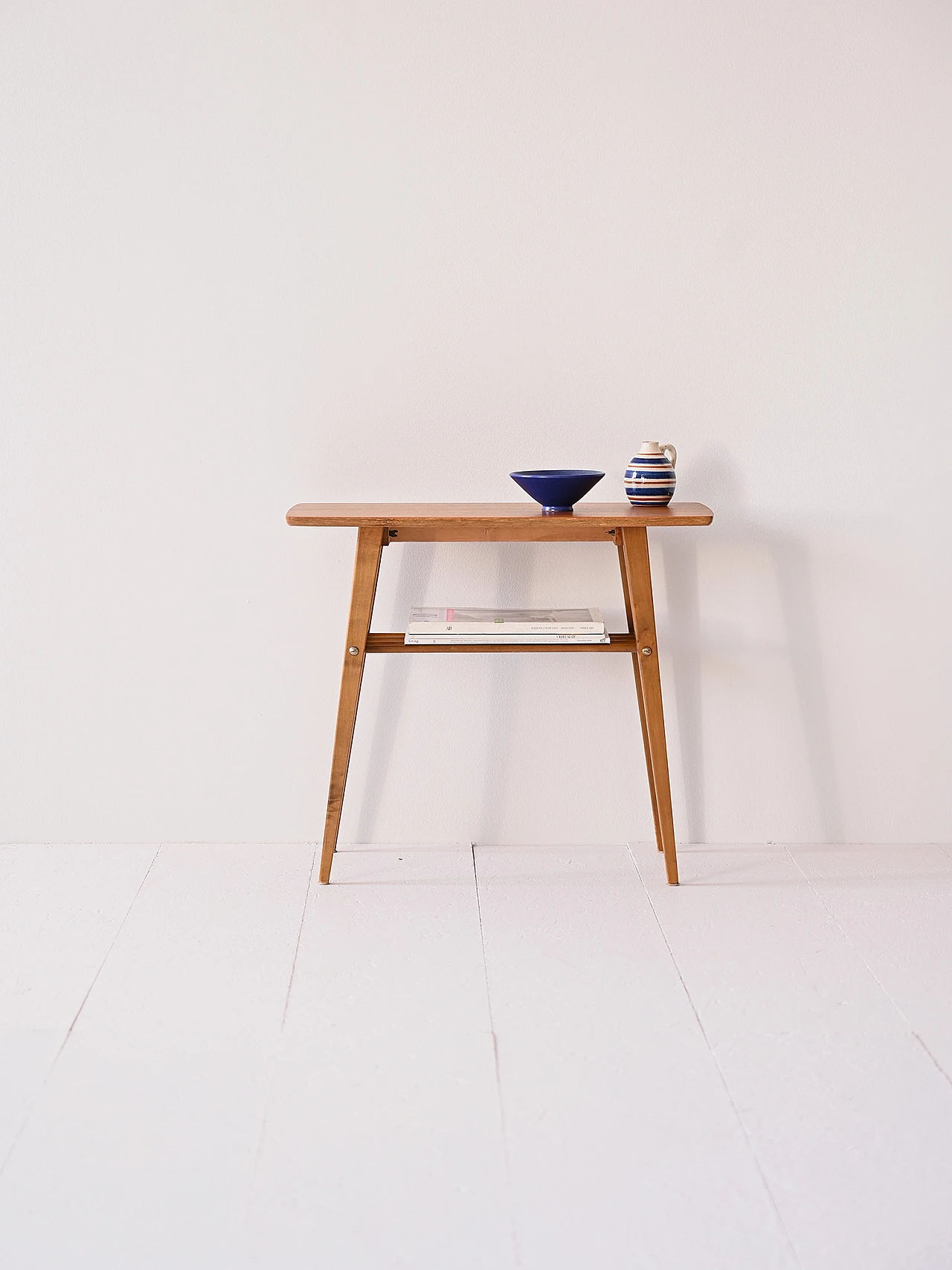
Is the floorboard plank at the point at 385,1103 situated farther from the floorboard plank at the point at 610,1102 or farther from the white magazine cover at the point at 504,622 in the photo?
the white magazine cover at the point at 504,622

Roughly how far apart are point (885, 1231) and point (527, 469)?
5.39 feet

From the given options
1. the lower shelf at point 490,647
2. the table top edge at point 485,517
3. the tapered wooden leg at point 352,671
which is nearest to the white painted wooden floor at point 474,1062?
the tapered wooden leg at point 352,671

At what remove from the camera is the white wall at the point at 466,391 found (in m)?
2.37

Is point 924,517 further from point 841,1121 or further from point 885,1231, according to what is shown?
point 885,1231

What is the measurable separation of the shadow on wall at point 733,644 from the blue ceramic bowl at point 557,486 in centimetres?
37

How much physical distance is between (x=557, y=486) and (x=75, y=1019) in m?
1.30

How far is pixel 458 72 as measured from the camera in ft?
7.76

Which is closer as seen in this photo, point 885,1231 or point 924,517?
point 885,1231

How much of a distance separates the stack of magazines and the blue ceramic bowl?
0.79ft

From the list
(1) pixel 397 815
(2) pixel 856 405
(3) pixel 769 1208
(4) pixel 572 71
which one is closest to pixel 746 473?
(2) pixel 856 405

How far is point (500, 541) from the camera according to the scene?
2404mm

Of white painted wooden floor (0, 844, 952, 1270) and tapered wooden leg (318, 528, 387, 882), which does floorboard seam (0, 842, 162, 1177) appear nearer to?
white painted wooden floor (0, 844, 952, 1270)

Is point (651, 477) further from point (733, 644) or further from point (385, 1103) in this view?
point (385, 1103)

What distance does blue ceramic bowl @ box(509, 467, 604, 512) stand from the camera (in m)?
2.24
